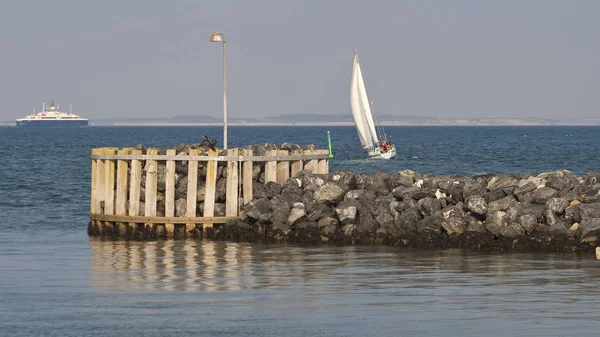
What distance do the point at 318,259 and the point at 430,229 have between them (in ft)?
10.7

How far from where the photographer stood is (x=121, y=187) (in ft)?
95.8

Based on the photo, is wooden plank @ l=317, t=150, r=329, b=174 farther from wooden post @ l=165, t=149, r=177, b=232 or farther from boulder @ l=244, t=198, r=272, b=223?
wooden post @ l=165, t=149, r=177, b=232

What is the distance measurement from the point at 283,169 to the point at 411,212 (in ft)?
13.4

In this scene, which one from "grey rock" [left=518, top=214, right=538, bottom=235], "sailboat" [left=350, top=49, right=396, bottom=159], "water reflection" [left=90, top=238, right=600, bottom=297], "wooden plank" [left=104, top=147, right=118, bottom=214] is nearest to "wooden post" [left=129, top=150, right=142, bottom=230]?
"wooden plank" [left=104, top=147, right=118, bottom=214]

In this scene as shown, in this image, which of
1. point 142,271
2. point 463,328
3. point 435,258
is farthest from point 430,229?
point 463,328

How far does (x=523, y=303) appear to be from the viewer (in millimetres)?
18625

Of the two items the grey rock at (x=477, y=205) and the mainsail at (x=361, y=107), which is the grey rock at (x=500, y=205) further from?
the mainsail at (x=361, y=107)

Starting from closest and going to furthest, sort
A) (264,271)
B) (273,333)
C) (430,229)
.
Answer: (273,333)
(264,271)
(430,229)

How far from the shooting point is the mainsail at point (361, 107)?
90.2m

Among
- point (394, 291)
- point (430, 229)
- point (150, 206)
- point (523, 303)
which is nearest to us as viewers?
point (523, 303)

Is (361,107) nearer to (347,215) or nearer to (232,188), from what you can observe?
(232,188)

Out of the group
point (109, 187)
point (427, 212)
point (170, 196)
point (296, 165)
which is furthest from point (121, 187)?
point (427, 212)

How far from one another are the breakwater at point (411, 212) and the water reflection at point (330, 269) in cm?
78

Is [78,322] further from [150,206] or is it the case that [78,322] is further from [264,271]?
[150,206]
